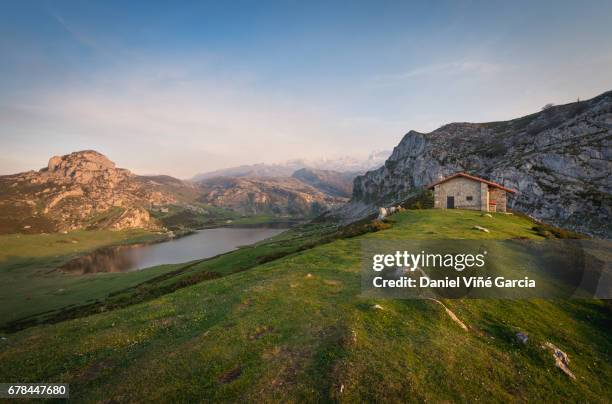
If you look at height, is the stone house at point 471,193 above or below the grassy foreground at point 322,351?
above

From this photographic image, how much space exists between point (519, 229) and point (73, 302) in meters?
89.7

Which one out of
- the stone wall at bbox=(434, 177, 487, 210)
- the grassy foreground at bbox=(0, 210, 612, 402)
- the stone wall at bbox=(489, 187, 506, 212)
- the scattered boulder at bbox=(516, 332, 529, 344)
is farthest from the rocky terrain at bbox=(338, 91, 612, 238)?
the scattered boulder at bbox=(516, 332, 529, 344)

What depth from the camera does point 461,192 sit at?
60.2 metres

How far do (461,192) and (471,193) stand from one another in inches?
76.7

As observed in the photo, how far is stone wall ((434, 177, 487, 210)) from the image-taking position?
5912cm

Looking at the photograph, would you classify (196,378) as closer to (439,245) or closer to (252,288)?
(252,288)

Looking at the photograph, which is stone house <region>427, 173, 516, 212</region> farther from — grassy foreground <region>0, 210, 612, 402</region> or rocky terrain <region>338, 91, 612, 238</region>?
grassy foreground <region>0, 210, 612, 402</region>

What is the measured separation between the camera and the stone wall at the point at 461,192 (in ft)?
194

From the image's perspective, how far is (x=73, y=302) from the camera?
6197cm

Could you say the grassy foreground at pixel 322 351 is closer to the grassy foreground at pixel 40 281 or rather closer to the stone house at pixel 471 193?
the stone house at pixel 471 193

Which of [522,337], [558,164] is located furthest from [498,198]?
[522,337]

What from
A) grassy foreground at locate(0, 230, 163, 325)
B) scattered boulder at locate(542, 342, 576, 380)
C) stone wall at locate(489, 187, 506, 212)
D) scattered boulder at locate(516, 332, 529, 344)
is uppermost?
stone wall at locate(489, 187, 506, 212)

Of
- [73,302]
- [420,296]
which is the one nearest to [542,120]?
[420,296]

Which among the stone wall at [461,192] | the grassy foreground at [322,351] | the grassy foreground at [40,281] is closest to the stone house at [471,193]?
the stone wall at [461,192]
